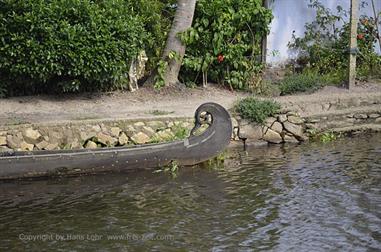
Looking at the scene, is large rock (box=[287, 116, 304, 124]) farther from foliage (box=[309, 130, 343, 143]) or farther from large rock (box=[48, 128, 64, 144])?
large rock (box=[48, 128, 64, 144])

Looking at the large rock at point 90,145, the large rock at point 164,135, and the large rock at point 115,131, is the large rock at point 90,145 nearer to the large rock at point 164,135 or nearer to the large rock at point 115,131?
the large rock at point 115,131

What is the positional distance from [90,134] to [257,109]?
3221mm

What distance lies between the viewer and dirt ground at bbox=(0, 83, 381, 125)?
11.3 m

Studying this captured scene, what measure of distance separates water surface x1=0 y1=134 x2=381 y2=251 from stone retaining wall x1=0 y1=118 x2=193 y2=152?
3.58ft

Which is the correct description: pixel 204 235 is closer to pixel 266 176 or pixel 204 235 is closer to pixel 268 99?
pixel 266 176

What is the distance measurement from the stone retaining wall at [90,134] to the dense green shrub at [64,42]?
1427mm

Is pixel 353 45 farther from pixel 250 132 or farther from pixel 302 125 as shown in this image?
pixel 250 132

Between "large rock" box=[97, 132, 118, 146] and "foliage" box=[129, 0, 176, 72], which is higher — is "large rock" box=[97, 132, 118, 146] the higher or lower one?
the lower one

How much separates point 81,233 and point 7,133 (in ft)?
12.2

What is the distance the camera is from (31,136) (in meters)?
10.4

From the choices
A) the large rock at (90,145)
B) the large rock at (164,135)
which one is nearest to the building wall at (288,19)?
the large rock at (164,135)

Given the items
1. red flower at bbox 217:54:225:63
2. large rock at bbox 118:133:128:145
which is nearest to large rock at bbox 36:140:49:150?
large rock at bbox 118:133:128:145

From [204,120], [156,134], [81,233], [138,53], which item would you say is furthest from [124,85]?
[81,233]

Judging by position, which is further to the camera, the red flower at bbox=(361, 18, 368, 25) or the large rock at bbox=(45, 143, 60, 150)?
the red flower at bbox=(361, 18, 368, 25)
